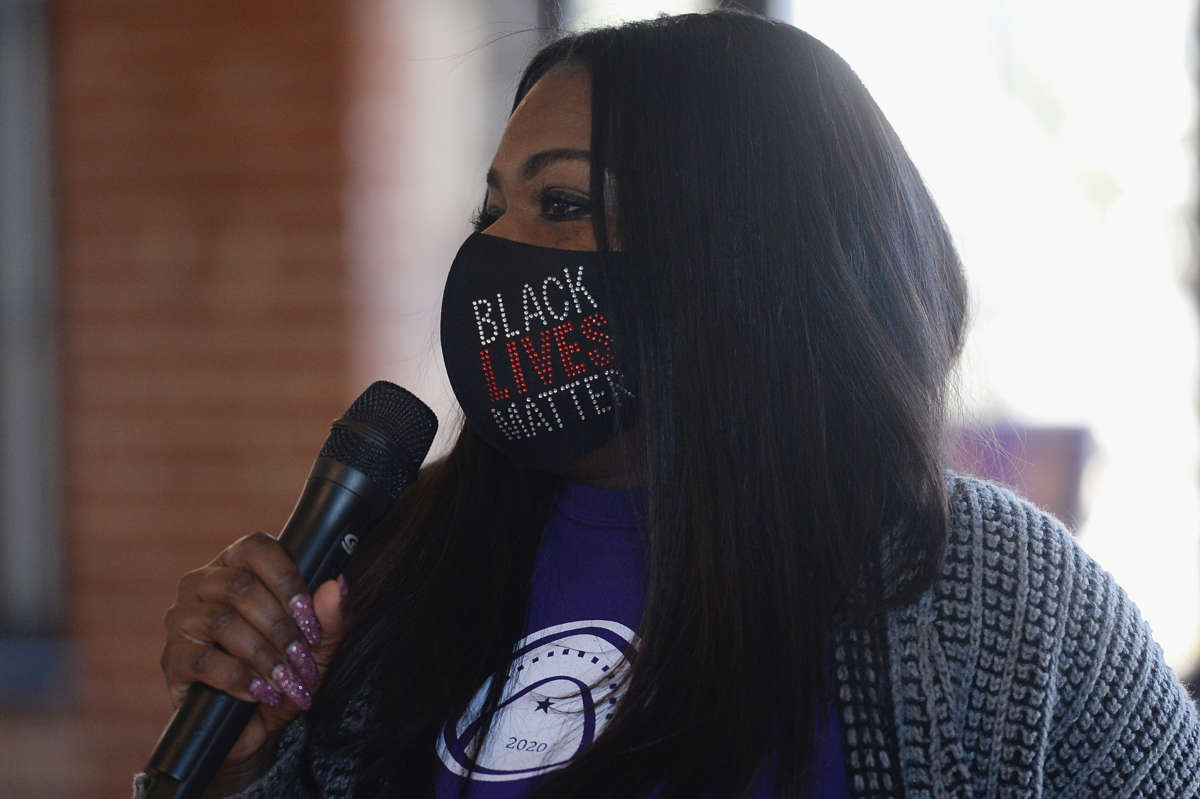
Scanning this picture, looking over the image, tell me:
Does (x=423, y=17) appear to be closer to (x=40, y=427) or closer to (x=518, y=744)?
(x=40, y=427)

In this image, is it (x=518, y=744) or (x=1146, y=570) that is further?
(x=1146, y=570)

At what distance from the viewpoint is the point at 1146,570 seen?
305cm

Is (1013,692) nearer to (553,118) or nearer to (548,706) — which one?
(548,706)

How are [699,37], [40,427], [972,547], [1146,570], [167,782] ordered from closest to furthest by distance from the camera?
[167,782] < [972,547] < [699,37] < [40,427] < [1146,570]

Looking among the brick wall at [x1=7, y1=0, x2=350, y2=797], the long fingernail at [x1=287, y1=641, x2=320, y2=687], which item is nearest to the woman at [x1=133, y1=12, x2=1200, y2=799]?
the long fingernail at [x1=287, y1=641, x2=320, y2=687]

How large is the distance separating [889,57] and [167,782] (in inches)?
93.9

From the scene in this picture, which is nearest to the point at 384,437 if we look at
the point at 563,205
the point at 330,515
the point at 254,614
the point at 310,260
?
the point at 330,515

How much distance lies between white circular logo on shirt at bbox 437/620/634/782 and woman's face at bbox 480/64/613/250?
38 centimetres

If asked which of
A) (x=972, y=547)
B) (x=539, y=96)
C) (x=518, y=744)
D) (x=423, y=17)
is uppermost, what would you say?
(x=423, y=17)

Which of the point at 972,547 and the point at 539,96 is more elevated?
the point at 539,96

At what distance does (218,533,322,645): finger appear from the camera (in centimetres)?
96

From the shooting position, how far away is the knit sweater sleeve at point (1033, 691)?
96 cm

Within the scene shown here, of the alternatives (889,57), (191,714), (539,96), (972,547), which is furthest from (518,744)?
(889,57)

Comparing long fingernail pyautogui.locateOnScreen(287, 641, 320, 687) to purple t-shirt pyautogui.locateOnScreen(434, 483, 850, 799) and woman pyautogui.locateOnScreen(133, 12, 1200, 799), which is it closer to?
woman pyautogui.locateOnScreen(133, 12, 1200, 799)
